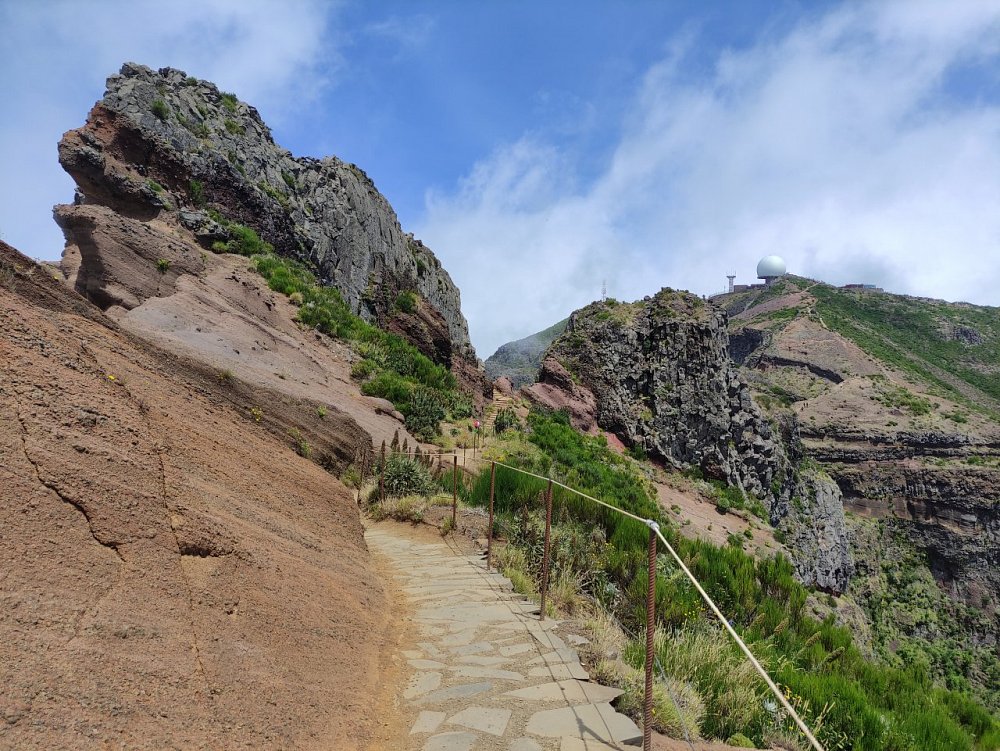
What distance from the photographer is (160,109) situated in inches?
808

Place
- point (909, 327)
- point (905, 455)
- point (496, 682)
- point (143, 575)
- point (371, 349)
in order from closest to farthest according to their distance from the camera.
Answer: point (143, 575)
point (496, 682)
point (371, 349)
point (905, 455)
point (909, 327)

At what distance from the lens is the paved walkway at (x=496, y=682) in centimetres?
331

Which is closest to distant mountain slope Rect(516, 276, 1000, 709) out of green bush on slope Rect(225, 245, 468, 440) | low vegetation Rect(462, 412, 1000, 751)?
low vegetation Rect(462, 412, 1000, 751)

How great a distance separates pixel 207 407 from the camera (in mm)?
5086

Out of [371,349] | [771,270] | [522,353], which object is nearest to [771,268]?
[771,270]

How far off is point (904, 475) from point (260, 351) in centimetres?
6816

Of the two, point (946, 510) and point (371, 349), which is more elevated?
point (371, 349)

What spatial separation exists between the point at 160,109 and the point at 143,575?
23843 millimetres

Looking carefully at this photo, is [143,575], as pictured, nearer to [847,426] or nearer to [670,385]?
[670,385]

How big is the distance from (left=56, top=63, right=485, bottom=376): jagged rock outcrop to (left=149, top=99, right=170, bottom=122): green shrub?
43 millimetres

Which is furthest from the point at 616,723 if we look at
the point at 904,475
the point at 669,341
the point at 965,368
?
the point at 965,368

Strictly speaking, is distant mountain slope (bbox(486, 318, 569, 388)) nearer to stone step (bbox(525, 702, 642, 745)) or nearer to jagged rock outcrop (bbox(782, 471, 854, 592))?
jagged rock outcrop (bbox(782, 471, 854, 592))

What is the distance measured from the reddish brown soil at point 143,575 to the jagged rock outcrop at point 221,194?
7393mm

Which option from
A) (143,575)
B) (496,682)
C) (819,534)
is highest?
(143,575)
